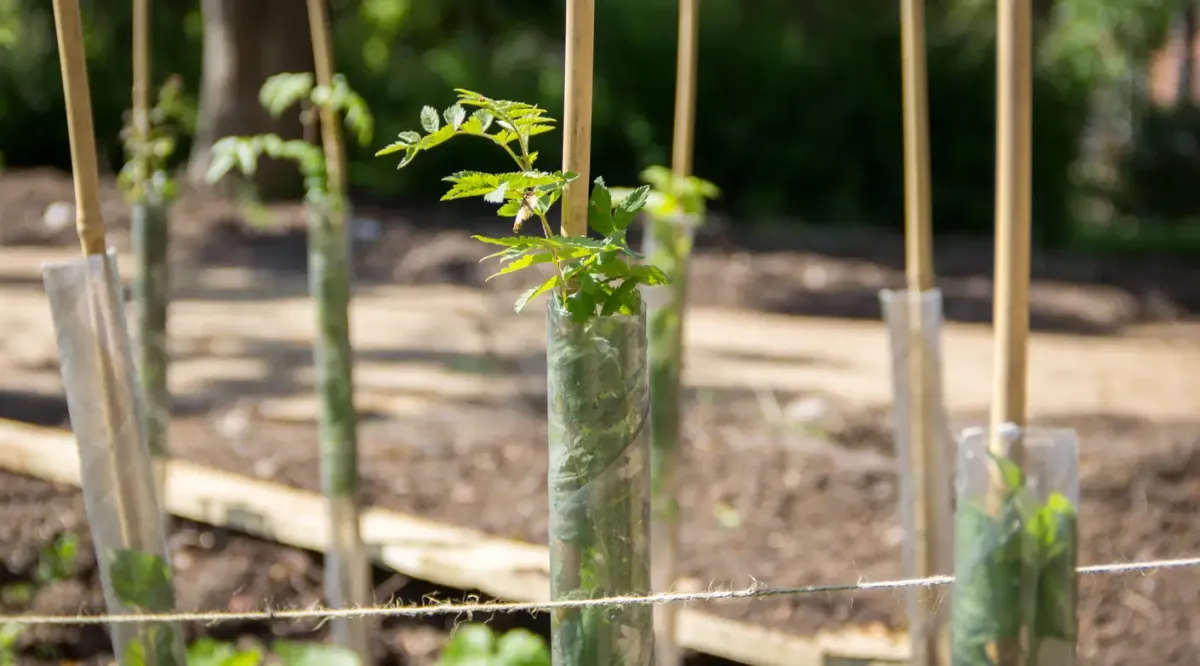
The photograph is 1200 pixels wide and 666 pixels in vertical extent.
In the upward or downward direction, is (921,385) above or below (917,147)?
below

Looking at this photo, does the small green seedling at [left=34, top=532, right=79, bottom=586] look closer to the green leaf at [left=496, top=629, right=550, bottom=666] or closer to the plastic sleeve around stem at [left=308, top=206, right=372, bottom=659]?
the plastic sleeve around stem at [left=308, top=206, right=372, bottom=659]

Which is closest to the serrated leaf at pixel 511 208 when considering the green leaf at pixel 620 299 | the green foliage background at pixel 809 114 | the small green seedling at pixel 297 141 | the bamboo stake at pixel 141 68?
the green leaf at pixel 620 299

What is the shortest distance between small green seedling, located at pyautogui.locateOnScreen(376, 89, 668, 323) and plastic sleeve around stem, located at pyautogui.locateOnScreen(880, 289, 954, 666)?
1067 millimetres

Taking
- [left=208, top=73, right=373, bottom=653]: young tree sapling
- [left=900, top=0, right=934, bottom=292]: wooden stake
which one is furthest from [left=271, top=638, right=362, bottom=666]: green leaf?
[left=900, top=0, right=934, bottom=292]: wooden stake

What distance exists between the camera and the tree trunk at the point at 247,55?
380 inches

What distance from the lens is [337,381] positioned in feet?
7.90

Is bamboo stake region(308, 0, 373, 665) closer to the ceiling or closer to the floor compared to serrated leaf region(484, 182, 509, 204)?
closer to the floor

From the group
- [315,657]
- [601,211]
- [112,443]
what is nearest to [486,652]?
[315,657]

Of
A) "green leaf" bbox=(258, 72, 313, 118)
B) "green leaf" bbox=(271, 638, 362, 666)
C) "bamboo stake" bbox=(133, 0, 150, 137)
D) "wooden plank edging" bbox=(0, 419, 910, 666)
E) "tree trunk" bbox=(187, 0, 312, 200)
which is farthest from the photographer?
"tree trunk" bbox=(187, 0, 312, 200)

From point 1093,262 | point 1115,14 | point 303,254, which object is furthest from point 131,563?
point 1115,14

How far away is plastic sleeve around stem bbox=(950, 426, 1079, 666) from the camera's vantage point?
4.50 feet

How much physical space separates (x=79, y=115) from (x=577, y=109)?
0.69m

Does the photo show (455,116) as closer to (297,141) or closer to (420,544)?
(297,141)

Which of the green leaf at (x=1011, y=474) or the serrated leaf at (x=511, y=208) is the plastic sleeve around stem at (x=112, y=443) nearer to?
the serrated leaf at (x=511, y=208)
